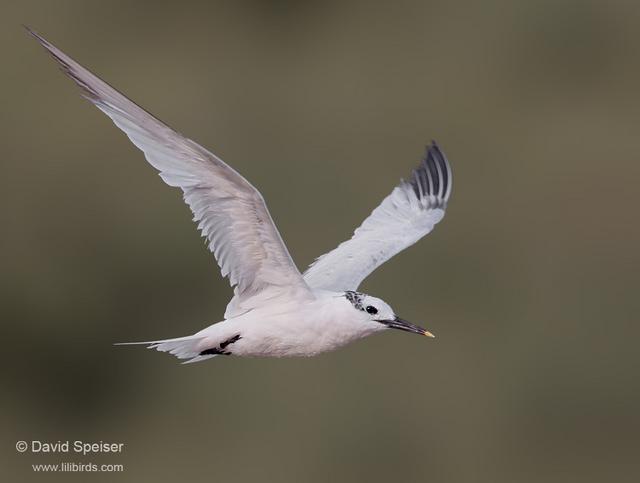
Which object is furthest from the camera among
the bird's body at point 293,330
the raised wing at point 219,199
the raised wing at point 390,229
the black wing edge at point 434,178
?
the black wing edge at point 434,178

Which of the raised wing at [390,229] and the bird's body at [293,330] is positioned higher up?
the raised wing at [390,229]

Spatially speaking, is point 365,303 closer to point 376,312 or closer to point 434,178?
point 376,312

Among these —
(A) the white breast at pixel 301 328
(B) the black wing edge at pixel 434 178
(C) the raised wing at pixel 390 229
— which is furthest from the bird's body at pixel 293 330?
(B) the black wing edge at pixel 434 178

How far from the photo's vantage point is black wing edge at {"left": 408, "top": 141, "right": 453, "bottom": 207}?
44.2ft

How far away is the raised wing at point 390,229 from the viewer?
12.0 meters

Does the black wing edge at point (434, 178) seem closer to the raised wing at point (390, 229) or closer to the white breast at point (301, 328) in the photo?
the raised wing at point (390, 229)

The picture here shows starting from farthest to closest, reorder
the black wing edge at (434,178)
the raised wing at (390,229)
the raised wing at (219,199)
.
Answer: the black wing edge at (434,178) < the raised wing at (390,229) < the raised wing at (219,199)

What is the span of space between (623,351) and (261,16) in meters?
15.2

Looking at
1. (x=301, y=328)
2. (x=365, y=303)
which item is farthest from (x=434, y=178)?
(x=301, y=328)

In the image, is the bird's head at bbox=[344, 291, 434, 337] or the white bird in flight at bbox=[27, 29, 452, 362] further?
the bird's head at bbox=[344, 291, 434, 337]

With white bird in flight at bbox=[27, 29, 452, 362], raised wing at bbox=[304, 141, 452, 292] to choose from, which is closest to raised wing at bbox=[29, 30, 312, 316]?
white bird in flight at bbox=[27, 29, 452, 362]

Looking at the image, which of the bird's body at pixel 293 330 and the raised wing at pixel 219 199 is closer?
the raised wing at pixel 219 199

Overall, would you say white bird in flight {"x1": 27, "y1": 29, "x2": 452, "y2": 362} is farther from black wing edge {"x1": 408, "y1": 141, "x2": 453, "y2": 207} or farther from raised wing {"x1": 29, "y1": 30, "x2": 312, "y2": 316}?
black wing edge {"x1": 408, "y1": 141, "x2": 453, "y2": 207}

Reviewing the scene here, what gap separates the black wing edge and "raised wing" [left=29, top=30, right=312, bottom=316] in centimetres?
316
